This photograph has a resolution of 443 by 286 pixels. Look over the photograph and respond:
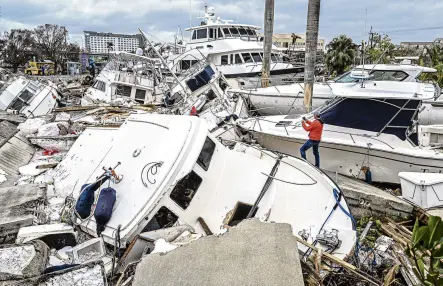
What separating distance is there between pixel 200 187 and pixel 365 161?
526 centimetres

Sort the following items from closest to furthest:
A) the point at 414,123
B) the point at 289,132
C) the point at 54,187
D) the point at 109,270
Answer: the point at 109,270 → the point at 54,187 → the point at 414,123 → the point at 289,132

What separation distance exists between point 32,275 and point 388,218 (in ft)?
18.4

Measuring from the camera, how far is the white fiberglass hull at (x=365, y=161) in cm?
834

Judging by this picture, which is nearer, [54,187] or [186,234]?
[186,234]

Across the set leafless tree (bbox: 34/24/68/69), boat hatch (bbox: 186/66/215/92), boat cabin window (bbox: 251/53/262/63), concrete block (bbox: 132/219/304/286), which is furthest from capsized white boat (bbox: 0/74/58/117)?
leafless tree (bbox: 34/24/68/69)

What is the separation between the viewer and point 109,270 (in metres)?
4.20

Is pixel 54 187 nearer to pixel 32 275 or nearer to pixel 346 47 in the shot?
pixel 32 275

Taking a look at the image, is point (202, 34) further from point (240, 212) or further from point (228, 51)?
point (240, 212)

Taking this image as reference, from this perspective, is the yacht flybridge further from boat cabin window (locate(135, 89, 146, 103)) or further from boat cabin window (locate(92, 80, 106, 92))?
boat cabin window (locate(92, 80, 106, 92))

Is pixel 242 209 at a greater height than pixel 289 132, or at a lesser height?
lesser

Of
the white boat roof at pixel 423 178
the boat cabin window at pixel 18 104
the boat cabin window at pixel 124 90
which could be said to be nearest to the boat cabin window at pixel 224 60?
the boat cabin window at pixel 124 90

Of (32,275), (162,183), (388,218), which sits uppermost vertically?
(162,183)

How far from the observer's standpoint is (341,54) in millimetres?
28359

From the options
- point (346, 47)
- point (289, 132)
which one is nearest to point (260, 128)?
point (289, 132)
